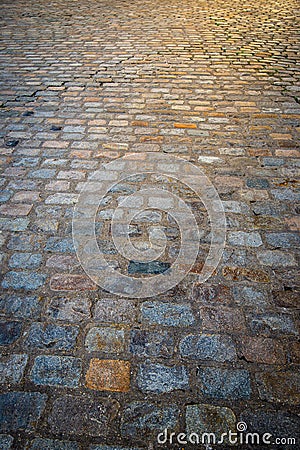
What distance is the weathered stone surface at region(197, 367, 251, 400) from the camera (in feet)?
4.73

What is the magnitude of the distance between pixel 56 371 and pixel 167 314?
0.61 m

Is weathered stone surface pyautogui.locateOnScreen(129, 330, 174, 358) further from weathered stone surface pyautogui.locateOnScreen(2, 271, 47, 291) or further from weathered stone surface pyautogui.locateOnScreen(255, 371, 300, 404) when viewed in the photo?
weathered stone surface pyautogui.locateOnScreen(2, 271, 47, 291)

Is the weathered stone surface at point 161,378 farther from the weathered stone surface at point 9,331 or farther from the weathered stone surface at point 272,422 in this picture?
the weathered stone surface at point 9,331

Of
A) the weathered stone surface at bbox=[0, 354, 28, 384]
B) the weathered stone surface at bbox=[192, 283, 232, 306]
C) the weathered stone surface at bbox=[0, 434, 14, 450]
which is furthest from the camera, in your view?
the weathered stone surface at bbox=[192, 283, 232, 306]

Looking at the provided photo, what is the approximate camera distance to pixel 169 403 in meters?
1.41

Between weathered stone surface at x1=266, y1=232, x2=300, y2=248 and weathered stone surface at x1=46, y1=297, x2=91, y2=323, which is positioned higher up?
weathered stone surface at x1=46, y1=297, x2=91, y2=323

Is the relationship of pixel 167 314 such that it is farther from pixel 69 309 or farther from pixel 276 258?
pixel 276 258

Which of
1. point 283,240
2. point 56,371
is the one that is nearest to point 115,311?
point 56,371

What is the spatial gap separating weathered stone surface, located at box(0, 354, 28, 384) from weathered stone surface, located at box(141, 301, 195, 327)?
625 mm

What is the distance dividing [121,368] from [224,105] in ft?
11.0

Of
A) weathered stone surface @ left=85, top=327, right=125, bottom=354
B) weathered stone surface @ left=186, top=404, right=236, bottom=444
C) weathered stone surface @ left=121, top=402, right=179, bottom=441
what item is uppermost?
weathered stone surface @ left=85, top=327, right=125, bottom=354

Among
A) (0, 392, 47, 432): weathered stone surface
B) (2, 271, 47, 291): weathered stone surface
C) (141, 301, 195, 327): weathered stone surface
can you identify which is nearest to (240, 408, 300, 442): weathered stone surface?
(141, 301, 195, 327): weathered stone surface

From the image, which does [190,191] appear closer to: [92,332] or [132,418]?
[92,332]

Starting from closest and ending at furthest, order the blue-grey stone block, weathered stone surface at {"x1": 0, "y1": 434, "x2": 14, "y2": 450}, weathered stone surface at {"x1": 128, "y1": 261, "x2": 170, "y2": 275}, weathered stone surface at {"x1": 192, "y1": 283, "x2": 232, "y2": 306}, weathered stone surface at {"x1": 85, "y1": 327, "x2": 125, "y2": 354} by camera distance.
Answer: weathered stone surface at {"x1": 0, "y1": 434, "x2": 14, "y2": 450} < weathered stone surface at {"x1": 85, "y1": 327, "x2": 125, "y2": 354} < weathered stone surface at {"x1": 192, "y1": 283, "x2": 232, "y2": 306} < weathered stone surface at {"x1": 128, "y1": 261, "x2": 170, "y2": 275} < the blue-grey stone block
